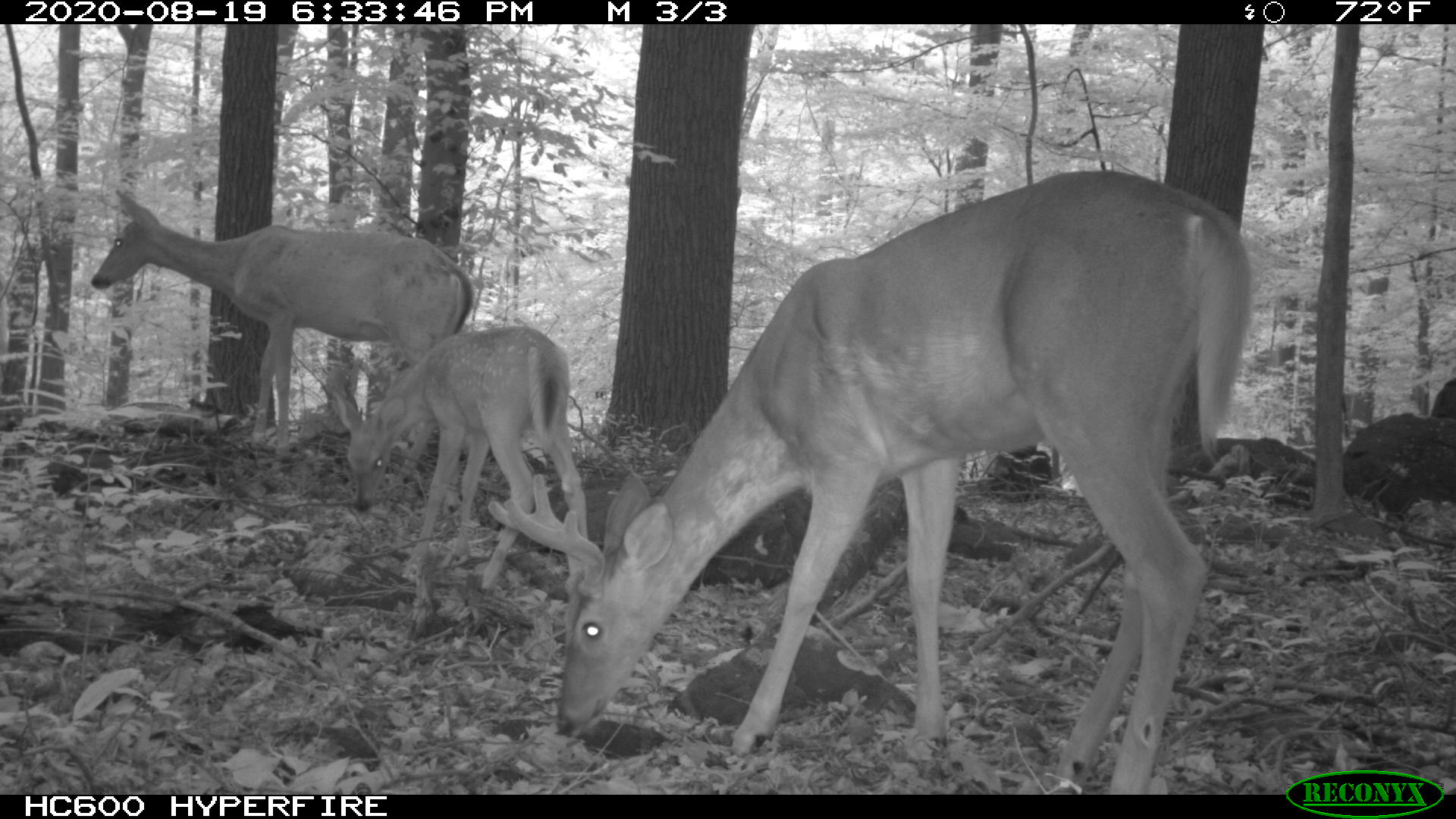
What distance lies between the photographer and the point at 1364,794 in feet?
12.3

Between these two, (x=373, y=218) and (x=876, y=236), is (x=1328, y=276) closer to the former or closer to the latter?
(x=373, y=218)

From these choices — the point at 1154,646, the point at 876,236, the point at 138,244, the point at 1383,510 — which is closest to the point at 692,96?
the point at 138,244

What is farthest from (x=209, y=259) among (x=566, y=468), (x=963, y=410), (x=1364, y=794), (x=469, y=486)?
(x=1364, y=794)

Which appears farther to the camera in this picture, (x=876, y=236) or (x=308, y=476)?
(x=876, y=236)

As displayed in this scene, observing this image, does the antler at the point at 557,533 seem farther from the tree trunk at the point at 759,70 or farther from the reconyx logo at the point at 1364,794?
the tree trunk at the point at 759,70

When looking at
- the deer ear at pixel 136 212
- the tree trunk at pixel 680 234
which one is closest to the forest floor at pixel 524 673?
the tree trunk at pixel 680 234

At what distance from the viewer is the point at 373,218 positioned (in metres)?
13.5

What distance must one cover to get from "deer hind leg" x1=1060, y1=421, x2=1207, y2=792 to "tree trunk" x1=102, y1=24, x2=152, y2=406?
16.1 m

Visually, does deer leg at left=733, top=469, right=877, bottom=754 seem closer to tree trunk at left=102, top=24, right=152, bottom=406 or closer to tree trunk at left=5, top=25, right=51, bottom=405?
tree trunk at left=5, top=25, right=51, bottom=405

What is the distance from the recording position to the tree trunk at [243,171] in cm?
1029

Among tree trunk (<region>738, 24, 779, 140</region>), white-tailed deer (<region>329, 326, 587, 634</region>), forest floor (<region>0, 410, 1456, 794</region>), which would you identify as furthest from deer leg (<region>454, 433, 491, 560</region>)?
tree trunk (<region>738, 24, 779, 140</region>)

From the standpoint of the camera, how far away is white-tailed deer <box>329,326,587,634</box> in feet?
22.1

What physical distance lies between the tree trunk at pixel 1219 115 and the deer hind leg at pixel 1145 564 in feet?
20.1

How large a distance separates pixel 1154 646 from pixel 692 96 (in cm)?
749
